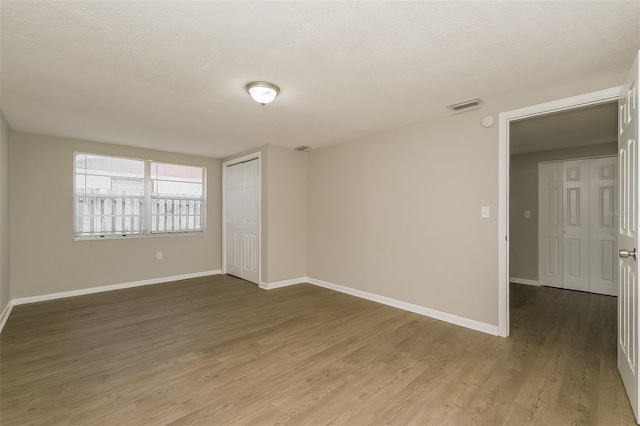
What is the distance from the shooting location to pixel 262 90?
257 cm

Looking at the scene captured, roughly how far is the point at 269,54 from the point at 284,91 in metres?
0.65

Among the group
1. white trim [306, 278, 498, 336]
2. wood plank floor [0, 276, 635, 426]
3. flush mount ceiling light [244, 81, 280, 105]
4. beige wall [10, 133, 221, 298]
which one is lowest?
wood plank floor [0, 276, 635, 426]

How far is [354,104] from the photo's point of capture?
121 inches

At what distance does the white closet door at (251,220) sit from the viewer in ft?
16.5

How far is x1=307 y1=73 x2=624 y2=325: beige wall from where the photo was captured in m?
3.05

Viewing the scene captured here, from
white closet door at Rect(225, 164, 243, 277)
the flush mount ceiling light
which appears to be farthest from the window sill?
the flush mount ceiling light

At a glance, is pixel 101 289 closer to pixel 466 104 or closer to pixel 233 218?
pixel 233 218

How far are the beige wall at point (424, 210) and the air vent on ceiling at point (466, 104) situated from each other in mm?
154

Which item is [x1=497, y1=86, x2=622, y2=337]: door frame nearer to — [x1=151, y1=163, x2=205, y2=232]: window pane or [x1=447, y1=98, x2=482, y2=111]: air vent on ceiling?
[x1=447, y1=98, x2=482, y2=111]: air vent on ceiling

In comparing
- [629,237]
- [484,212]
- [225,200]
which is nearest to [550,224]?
[484,212]

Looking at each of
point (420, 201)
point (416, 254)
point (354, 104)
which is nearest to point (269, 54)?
point (354, 104)

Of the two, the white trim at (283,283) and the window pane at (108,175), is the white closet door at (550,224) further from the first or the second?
the window pane at (108,175)

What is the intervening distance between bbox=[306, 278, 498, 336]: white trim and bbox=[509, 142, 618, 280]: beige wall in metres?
2.95

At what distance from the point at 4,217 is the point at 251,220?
9.91 feet
